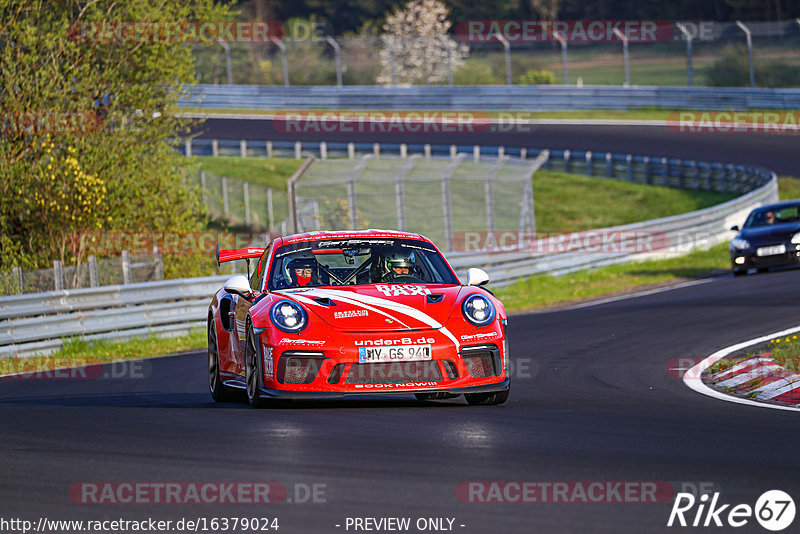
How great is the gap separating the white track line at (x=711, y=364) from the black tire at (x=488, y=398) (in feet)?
5.91

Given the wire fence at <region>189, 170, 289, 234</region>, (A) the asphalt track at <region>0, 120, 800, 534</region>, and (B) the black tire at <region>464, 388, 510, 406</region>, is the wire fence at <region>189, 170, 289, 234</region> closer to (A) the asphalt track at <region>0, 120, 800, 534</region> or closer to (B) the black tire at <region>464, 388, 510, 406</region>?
(A) the asphalt track at <region>0, 120, 800, 534</region>

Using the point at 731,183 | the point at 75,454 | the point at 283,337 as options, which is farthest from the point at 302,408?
the point at 731,183

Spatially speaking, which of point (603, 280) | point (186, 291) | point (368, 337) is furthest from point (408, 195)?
point (368, 337)

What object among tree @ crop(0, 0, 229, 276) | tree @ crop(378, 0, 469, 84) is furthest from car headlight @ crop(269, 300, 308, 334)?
tree @ crop(378, 0, 469, 84)

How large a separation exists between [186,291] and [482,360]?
10.2m

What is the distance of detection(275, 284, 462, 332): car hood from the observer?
8.73 metres

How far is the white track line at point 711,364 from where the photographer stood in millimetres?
9395

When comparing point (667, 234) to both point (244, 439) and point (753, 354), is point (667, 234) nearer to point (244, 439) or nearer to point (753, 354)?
point (753, 354)

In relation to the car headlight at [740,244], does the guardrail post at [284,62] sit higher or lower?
higher

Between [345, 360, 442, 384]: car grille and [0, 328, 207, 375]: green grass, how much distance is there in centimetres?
783

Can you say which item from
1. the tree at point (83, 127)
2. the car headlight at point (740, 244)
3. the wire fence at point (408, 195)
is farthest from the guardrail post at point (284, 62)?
the car headlight at point (740, 244)

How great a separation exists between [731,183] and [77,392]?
27.2 m

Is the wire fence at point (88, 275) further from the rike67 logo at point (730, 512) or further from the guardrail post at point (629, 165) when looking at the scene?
the guardrail post at point (629, 165)

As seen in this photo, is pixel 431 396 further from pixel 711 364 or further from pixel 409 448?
pixel 711 364
